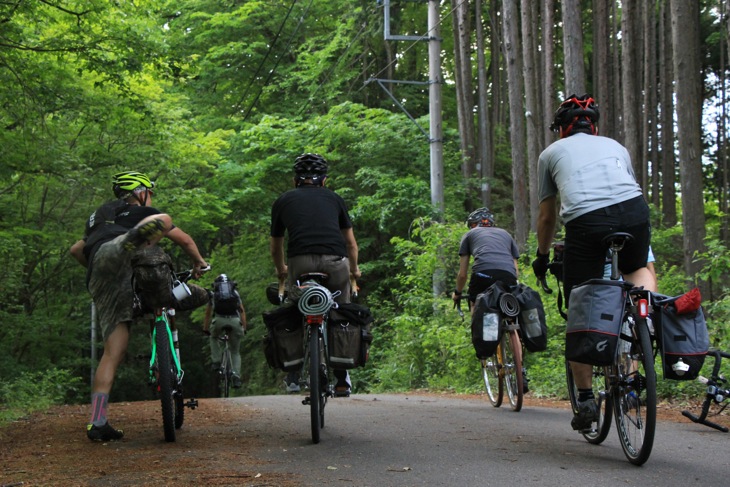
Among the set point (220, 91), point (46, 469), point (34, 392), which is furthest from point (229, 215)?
point (46, 469)

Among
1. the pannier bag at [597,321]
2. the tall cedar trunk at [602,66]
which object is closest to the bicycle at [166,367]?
the pannier bag at [597,321]

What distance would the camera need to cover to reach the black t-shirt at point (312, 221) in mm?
6969

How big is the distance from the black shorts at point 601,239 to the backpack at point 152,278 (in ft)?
9.45

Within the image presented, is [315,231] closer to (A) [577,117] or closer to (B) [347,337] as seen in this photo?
(B) [347,337]

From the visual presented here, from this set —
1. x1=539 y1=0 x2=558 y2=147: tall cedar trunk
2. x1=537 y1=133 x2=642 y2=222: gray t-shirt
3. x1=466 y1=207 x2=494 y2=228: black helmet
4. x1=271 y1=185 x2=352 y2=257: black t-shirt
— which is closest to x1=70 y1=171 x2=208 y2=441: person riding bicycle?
x1=271 y1=185 x2=352 y2=257: black t-shirt

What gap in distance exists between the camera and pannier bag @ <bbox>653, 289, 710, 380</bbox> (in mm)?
5004

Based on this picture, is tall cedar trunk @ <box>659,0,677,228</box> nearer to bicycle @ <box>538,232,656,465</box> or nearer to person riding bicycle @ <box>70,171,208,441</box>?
person riding bicycle @ <box>70,171,208,441</box>

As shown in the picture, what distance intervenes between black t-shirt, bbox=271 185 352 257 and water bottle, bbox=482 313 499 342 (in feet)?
8.41

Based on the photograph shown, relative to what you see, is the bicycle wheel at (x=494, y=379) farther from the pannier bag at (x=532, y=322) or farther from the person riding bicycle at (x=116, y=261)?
the person riding bicycle at (x=116, y=261)

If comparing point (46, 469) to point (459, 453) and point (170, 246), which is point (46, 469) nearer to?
point (459, 453)

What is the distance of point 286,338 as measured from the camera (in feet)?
22.4

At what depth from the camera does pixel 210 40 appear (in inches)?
1248

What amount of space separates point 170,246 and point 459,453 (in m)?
20.5

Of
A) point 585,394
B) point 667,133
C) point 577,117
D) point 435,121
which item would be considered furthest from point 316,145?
point 585,394
